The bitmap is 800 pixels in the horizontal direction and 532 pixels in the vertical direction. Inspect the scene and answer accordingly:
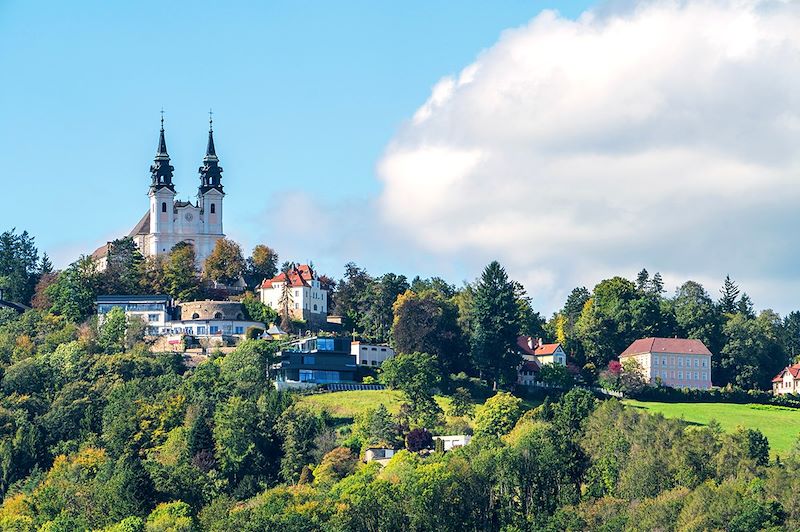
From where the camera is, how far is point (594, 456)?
8912 cm

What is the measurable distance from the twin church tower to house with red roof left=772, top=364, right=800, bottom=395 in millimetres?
38569

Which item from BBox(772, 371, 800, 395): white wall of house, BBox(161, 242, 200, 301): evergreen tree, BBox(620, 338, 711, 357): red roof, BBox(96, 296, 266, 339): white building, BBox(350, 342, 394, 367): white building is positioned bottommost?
Result: BBox(772, 371, 800, 395): white wall of house

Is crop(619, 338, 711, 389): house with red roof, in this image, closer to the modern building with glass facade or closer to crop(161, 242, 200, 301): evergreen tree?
the modern building with glass facade

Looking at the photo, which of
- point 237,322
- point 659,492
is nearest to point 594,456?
point 659,492

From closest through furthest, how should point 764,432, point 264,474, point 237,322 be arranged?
point 264,474, point 764,432, point 237,322

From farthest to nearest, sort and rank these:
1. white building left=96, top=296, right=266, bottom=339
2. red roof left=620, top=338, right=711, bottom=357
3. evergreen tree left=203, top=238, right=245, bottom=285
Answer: evergreen tree left=203, top=238, right=245, bottom=285 < red roof left=620, top=338, right=711, bottom=357 < white building left=96, top=296, right=266, bottom=339

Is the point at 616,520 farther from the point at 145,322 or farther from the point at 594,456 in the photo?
the point at 145,322

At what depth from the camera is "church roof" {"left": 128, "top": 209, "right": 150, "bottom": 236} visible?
130875mm

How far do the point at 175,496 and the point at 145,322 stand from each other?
29753 millimetres

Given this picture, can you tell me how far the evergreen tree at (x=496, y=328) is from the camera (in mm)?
112250

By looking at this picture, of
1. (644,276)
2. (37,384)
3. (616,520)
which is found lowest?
(616,520)

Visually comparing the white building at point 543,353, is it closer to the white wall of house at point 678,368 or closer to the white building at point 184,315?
the white wall of house at point 678,368

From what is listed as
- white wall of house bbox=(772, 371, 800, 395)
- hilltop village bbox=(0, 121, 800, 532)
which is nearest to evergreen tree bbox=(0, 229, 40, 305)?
hilltop village bbox=(0, 121, 800, 532)

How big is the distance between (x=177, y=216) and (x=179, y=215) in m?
0.15
